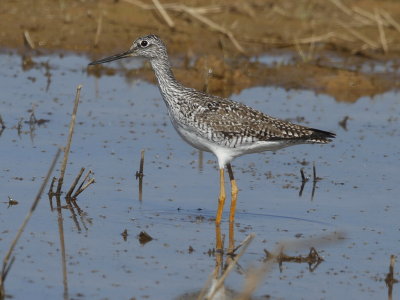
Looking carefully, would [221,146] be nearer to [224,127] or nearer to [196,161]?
[224,127]

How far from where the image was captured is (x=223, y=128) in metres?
10.4

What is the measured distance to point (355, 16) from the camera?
61.2ft

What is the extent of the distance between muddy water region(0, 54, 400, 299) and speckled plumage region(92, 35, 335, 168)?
2.34 ft

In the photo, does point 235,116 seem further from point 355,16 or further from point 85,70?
point 355,16

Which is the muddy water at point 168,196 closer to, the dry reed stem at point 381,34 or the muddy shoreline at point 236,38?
the muddy shoreline at point 236,38

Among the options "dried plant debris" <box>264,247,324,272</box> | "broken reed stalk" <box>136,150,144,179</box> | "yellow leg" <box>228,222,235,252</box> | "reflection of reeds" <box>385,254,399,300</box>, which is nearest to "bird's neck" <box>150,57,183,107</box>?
"broken reed stalk" <box>136,150,144,179</box>

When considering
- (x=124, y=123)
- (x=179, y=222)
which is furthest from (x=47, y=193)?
(x=124, y=123)

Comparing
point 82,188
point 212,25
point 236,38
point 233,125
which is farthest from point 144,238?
point 236,38

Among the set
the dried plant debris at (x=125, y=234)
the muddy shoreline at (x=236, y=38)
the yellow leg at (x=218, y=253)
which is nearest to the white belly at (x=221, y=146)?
the yellow leg at (x=218, y=253)

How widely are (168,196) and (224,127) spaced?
3.49 feet

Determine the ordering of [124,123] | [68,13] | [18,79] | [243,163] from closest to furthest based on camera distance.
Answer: [243,163] → [124,123] → [18,79] → [68,13]

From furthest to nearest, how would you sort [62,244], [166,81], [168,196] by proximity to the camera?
[168,196]
[166,81]
[62,244]

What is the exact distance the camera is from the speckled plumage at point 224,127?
10.4 m

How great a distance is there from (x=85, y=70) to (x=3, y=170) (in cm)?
514
